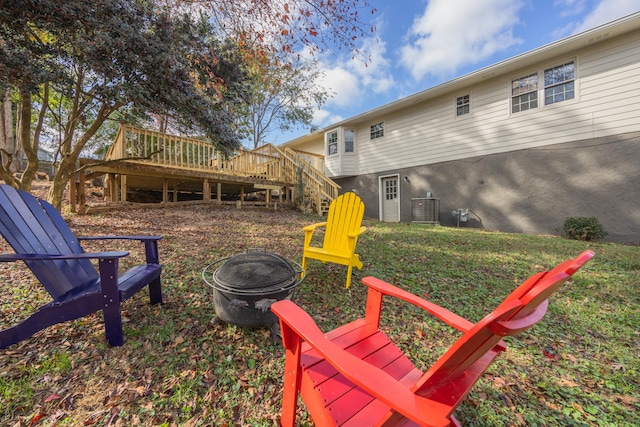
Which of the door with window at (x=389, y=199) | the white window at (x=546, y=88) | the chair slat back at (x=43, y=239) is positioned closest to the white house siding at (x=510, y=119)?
the white window at (x=546, y=88)

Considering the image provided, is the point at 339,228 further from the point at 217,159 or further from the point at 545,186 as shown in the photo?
the point at 545,186

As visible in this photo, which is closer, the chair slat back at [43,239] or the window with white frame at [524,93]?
the chair slat back at [43,239]

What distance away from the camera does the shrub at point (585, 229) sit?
5977 mm

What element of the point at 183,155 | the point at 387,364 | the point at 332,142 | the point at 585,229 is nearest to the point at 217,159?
the point at 183,155

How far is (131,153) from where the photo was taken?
22.4 ft

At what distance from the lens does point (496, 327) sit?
0.72 metres

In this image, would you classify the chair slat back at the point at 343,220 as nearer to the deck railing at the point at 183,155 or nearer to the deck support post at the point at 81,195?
the deck railing at the point at 183,155

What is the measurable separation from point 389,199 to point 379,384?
1028 centimetres

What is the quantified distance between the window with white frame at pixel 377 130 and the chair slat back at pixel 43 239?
33.8 ft

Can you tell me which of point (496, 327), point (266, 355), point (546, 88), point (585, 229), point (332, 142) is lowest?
point (266, 355)

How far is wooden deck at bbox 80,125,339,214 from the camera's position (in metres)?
6.78

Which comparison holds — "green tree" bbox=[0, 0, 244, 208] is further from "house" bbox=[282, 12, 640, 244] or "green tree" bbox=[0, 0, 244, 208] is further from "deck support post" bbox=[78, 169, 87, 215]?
"house" bbox=[282, 12, 640, 244]

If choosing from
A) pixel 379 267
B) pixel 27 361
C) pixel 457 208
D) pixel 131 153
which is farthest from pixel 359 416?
pixel 457 208

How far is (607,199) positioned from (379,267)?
253 inches
